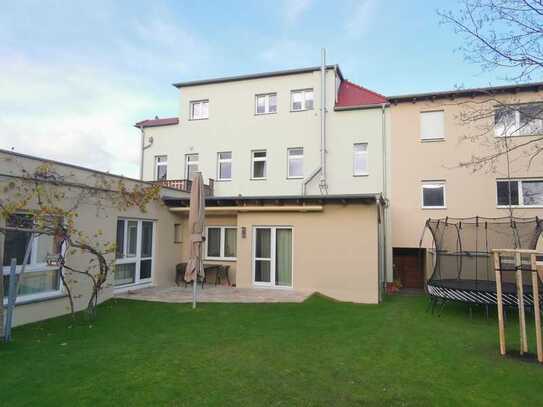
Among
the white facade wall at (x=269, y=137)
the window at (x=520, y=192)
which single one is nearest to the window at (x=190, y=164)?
the white facade wall at (x=269, y=137)

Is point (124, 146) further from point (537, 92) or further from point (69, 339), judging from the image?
point (537, 92)

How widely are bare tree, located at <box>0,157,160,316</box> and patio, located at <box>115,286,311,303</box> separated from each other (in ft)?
4.81

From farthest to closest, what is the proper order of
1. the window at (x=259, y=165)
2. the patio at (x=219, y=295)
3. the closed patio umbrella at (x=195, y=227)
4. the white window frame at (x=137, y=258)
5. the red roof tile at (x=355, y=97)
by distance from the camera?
the window at (x=259, y=165), the red roof tile at (x=355, y=97), the white window frame at (x=137, y=258), the patio at (x=219, y=295), the closed patio umbrella at (x=195, y=227)

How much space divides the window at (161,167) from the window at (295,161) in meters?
6.01

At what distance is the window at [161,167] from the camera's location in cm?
1761

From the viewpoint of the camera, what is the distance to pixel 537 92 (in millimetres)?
12859

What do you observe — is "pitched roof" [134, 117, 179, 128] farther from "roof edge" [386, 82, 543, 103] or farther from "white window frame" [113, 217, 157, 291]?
"roof edge" [386, 82, 543, 103]

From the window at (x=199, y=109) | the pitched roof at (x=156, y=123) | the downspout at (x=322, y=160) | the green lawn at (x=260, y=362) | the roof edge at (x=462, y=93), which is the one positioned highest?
the window at (x=199, y=109)

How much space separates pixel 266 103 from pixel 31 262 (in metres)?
11.4

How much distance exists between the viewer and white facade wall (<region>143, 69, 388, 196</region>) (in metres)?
14.8

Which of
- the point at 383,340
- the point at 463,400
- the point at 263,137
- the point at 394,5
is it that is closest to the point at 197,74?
the point at 263,137

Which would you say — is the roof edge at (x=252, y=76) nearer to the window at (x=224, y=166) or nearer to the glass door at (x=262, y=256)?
the window at (x=224, y=166)

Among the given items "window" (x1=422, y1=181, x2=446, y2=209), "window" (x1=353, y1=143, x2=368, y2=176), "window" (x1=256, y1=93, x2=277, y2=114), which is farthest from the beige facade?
"window" (x1=256, y1=93, x2=277, y2=114)

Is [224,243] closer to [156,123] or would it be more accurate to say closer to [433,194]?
[433,194]
